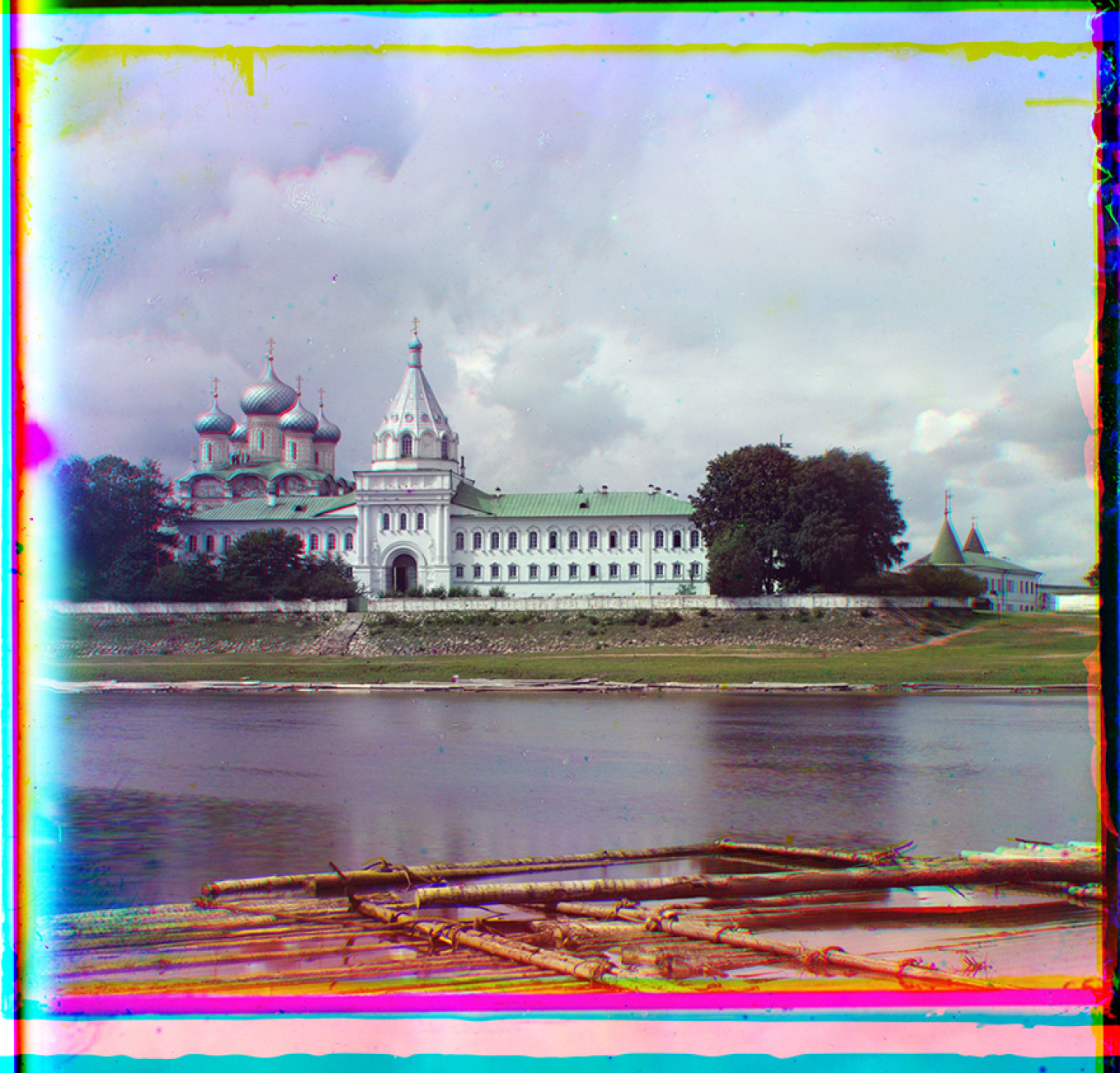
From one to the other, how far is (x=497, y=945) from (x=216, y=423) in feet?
188

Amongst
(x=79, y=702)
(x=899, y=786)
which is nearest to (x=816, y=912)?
(x=899, y=786)

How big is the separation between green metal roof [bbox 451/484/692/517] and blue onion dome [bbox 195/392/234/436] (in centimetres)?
1714

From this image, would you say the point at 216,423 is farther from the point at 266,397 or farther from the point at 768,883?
the point at 768,883

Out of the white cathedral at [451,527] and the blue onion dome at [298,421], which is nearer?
the white cathedral at [451,527]

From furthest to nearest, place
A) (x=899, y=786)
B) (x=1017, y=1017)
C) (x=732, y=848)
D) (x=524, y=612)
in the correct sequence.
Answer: (x=524, y=612), (x=899, y=786), (x=732, y=848), (x=1017, y=1017)

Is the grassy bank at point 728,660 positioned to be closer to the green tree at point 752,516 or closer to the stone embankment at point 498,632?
the stone embankment at point 498,632

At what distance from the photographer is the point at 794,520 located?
32.8 metres

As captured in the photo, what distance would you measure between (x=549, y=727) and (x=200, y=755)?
4.49 metres

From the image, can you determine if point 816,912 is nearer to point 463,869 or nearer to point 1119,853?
point 1119,853

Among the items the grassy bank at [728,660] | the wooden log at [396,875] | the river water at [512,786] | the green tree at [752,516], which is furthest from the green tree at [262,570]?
the wooden log at [396,875]

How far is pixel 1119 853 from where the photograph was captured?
3.75m

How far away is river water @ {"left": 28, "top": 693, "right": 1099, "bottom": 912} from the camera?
6465mm

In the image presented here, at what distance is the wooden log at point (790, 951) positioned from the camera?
3826mm

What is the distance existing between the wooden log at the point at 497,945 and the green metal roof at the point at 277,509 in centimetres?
4704
